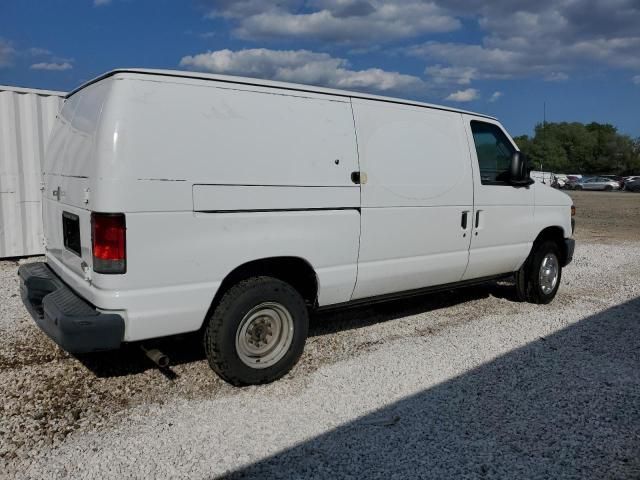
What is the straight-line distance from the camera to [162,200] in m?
3.56

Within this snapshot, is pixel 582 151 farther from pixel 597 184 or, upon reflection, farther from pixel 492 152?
pixel 492 152

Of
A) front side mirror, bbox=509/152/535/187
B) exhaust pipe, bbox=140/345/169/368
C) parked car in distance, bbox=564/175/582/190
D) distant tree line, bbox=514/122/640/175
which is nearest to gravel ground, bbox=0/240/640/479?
exhaust pipe, bbox=140/345/169/368

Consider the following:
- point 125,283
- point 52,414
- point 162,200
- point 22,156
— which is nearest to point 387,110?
point 162,200

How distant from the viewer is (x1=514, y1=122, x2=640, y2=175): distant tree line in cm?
7875

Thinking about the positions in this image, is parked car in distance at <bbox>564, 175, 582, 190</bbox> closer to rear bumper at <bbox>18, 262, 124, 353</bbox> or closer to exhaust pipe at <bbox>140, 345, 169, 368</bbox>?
exhaust pipe at <bbox>140, 345, 169, 368</bbox>

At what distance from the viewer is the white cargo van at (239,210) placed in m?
3.51

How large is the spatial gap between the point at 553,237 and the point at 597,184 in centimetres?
4829

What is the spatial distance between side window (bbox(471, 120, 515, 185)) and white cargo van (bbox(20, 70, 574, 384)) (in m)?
0.16

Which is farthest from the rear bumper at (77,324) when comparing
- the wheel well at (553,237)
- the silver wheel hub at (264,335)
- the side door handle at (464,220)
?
the wheel well at (553,237)

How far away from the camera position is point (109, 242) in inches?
136

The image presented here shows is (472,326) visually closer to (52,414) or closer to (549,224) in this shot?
(549,224)

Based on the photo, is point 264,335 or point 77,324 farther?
point 264,335

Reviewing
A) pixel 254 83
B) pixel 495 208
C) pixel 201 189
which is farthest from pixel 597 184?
pixel 201 189

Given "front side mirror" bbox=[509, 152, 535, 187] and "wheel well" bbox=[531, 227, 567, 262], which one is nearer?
"front side mirror" bbox=[509, 152, 535, 187]
